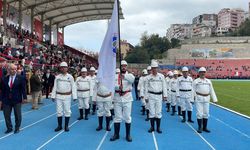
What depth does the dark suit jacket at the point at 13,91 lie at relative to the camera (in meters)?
10.3

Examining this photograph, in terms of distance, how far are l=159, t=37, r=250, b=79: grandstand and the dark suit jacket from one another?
69579 mm

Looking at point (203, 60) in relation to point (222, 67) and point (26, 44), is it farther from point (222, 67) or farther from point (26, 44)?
point (26, 44)

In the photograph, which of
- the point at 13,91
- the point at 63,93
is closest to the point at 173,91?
the point at 63,93

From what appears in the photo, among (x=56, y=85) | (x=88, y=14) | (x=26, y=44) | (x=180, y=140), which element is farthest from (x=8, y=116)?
(x=88, y=14)

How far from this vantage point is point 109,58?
9359 mm

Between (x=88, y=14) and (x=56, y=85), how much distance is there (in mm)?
34535

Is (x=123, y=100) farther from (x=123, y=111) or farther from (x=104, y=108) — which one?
(x=104, y=108)

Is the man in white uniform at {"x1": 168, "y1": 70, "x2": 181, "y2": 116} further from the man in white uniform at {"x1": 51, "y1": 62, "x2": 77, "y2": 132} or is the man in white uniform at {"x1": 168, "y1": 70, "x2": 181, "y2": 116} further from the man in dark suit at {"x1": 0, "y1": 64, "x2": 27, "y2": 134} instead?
the man in dark suit at {"x1": 0, "y1": 64, "x2": 27, "y2": 134}

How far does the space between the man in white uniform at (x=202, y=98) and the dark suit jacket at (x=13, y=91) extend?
5427 mm

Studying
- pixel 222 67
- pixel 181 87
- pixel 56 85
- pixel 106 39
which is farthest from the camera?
pixel 222 67

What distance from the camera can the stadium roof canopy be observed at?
3750 cm

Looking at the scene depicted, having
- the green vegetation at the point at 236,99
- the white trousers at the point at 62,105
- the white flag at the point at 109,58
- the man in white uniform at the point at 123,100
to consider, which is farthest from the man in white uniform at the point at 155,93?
the green vegetation at the point at 236,99

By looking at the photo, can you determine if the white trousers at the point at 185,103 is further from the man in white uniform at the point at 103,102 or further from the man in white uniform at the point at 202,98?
the man in white uniform at the point at 103,102

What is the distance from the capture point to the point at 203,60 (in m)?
84.9
